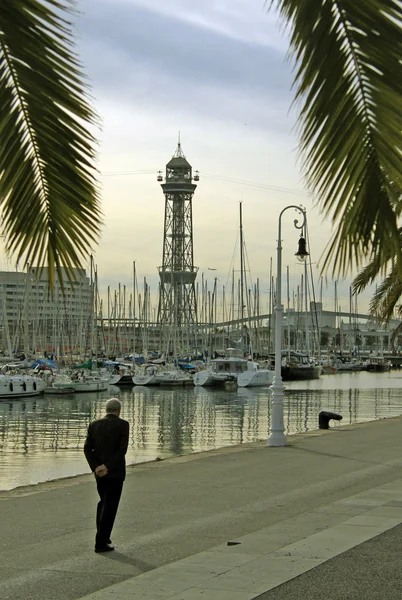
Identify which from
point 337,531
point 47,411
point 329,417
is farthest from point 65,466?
point 47,411

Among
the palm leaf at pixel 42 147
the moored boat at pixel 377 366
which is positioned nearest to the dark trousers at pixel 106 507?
the palm leaf at pixel 42 147

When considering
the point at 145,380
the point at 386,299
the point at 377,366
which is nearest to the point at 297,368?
the point at 145,380

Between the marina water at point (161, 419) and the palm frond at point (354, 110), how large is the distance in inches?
850

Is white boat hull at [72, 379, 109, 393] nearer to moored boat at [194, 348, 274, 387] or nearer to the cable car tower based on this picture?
moored boat at [194, 348, 274, 387]

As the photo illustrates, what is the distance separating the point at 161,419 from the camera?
161ft

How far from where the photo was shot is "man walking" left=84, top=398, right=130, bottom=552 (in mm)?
10414

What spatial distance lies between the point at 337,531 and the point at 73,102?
818cm

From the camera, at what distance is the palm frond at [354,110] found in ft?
13.9

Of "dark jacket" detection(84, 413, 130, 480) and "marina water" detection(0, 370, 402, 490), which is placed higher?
"dark jacket" detection(84, 413, 130, 480)

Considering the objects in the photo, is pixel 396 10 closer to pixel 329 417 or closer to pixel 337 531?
pixel 337 531

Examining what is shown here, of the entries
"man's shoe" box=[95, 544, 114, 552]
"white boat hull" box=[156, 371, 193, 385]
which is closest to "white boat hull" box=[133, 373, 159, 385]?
"white boat hull" box=[156, 371, 193, 385]

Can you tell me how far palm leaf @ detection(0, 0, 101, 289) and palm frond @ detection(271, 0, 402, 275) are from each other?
1110 millimetres

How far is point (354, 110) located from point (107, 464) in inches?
273

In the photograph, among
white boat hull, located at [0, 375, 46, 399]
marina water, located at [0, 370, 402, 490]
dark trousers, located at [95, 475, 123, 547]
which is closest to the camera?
dark trousers, located at [95, 475, 123, 547]
